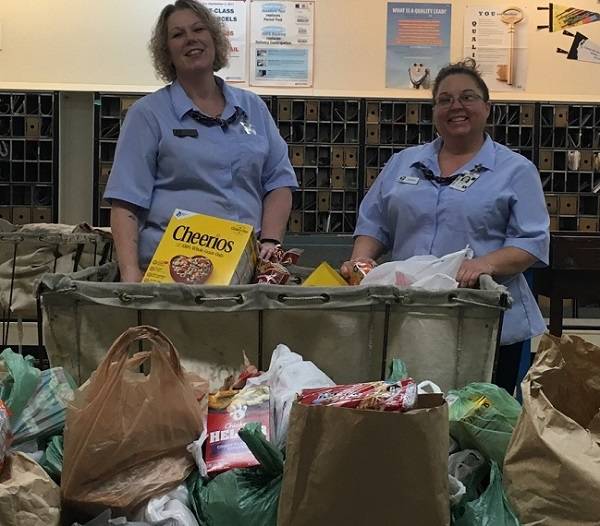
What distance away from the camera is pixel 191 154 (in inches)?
A: 72.3

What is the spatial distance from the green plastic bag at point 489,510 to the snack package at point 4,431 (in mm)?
673

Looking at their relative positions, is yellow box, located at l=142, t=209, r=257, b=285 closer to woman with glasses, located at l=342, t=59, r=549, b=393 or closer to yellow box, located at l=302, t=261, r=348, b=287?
yellow box, located at l=302, t=261, r=348, b=287

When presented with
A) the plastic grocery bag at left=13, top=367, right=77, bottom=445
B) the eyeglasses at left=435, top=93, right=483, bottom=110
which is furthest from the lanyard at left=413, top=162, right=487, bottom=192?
the plastic grocery bag at left=13, top=367, right=77, bottom=445

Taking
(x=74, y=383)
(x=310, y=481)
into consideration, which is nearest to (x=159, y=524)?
(x=310, y=481)

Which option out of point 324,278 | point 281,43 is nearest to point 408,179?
point 324,278

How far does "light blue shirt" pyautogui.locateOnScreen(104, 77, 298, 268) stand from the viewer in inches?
70.9

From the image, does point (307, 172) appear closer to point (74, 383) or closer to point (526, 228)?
point (526, 228)

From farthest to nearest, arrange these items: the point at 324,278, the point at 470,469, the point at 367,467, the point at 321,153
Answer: the point at 321,153
the point at 324,278
the point at 470,469
the point at 367,467

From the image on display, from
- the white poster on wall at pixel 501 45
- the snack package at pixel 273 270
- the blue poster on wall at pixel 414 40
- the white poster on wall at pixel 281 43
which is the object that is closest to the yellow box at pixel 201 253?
the snack package at pixel 273 270

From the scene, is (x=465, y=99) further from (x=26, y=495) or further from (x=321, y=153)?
(x=321, y=153)

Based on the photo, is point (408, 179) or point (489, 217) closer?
point (489, 217)

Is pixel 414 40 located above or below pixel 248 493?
above

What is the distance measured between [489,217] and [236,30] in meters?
3.37

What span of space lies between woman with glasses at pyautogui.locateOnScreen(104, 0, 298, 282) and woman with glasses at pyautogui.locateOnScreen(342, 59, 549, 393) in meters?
0.34
